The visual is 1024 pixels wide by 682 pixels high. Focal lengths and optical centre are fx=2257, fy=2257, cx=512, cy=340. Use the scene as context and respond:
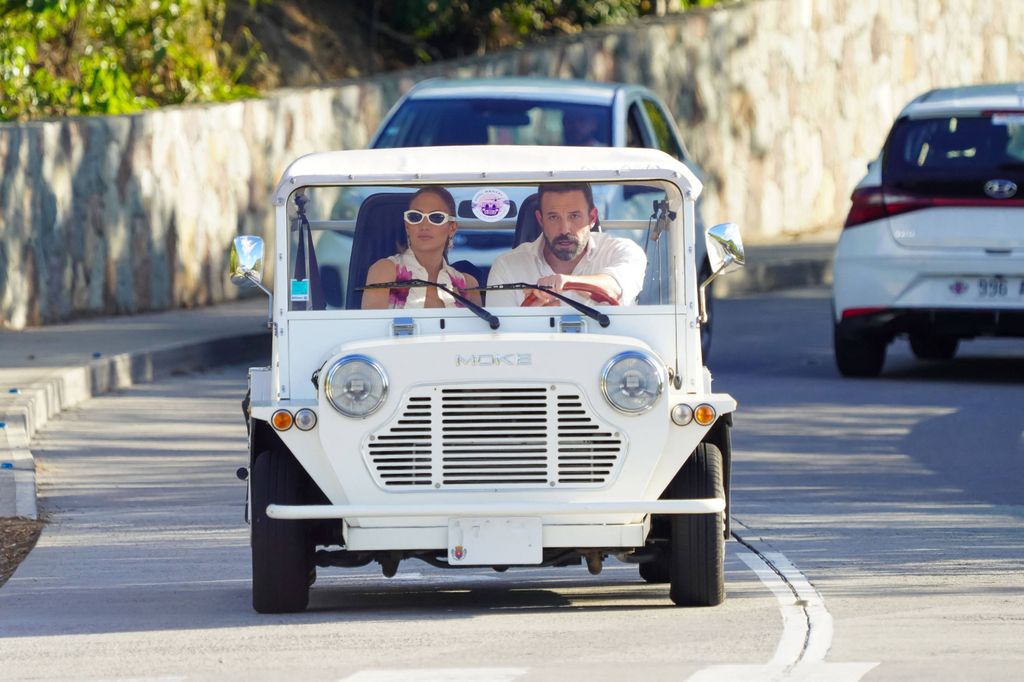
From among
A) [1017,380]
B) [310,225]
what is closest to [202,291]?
[1017,380]

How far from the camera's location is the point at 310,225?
25.3 ft

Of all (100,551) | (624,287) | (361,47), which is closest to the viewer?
(624,287)

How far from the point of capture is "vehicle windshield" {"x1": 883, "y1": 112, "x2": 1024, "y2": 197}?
13.5m

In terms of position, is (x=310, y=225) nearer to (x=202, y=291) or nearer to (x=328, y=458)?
(x=328, y=458)

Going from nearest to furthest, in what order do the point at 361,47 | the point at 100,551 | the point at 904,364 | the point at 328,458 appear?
1. the point at 328,458
2. the point at 100,551
3. the point at 904,364
4. the point at 361,47

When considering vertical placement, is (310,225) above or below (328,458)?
above

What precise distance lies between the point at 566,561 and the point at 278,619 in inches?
38.2

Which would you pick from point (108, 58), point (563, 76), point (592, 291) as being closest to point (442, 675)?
point (592, 291)

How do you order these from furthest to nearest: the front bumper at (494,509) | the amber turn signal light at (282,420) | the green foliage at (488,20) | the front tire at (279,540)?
the green foliage at (488,20)
the front tire at (279,540)
the amber turn signal light at (282,420)
the front bumper at (494,509)

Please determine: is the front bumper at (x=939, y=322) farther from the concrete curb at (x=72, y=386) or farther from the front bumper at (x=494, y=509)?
the front bumper at (x=494, y=509)

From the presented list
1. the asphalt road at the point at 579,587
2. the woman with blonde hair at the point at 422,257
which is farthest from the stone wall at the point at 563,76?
the woman with blonde hair at the point at 422,257

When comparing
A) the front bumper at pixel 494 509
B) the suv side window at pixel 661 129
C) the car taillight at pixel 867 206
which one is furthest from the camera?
the suv side window at pixel 661 129

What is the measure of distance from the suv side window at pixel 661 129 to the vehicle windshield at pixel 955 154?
1.88 metres

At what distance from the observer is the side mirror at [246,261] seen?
7.43 m
